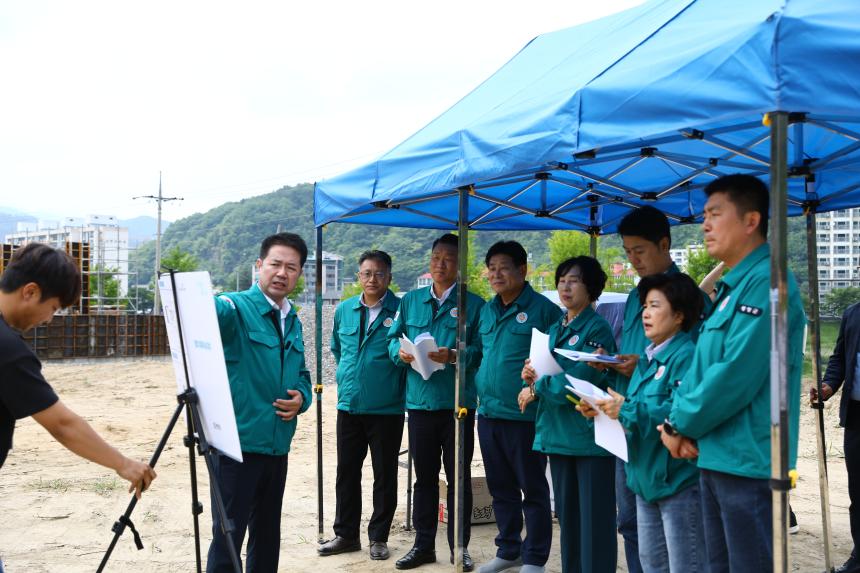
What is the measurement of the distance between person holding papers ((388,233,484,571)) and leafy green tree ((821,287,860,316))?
1394 cm

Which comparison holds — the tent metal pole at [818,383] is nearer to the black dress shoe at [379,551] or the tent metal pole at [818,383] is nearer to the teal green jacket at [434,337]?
the teal green jacket at [434,337]

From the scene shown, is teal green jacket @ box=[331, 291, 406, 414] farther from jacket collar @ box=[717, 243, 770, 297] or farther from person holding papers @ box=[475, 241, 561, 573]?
jacket collar @ box=[717, 243, 770, 297]

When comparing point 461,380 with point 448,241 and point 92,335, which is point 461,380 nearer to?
point 448,241

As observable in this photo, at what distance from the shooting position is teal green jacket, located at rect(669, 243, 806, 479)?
245cm

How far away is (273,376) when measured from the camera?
359 centimetres

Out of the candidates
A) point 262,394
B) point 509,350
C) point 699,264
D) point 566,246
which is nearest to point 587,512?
point 509,350

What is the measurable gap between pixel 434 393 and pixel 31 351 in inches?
111

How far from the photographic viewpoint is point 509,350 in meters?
4.52

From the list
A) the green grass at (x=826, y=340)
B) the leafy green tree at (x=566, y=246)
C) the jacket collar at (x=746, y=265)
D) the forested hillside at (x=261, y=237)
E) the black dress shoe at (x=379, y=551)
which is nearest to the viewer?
the jacket collar at (x=746, y=265)

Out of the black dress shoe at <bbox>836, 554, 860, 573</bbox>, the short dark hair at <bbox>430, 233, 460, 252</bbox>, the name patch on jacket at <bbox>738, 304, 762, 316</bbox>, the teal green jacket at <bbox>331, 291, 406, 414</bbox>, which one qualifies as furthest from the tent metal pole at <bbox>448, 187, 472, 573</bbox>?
the black dress shoe at <bbox>836, 554, 860, 573</bbox>

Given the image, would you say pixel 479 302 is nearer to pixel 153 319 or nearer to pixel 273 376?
pixel 273 376

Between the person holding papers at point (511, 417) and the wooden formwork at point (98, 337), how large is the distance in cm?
2290

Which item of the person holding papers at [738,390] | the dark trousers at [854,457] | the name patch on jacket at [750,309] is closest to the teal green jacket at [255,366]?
the person holding papers at [738,390]

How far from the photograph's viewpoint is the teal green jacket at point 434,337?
489 centimetres
